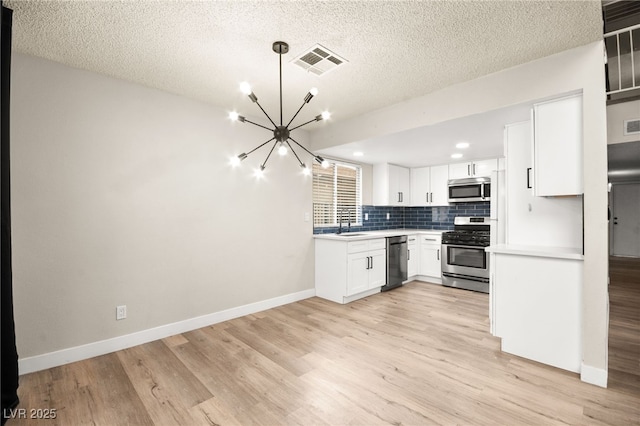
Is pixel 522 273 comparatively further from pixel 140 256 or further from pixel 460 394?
pixel 140 256

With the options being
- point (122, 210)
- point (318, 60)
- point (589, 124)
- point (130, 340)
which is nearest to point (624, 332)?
point (589, 124)

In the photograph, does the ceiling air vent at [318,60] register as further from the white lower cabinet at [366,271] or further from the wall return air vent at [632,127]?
the wall return air vent at [632,127]

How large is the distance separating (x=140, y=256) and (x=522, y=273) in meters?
3.59

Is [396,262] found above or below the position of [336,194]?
below

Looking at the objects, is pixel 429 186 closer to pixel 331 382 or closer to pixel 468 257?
pixel 468 257

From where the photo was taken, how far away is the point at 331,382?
2.15 metres

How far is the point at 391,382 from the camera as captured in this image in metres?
2.14

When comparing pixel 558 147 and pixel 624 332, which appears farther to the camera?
pixel 624 332

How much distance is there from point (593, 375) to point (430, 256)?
3129 millimetres

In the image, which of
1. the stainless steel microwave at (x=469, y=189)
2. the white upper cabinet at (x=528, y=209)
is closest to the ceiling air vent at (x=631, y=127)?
the white upper cabinet at (x=528, y=209)

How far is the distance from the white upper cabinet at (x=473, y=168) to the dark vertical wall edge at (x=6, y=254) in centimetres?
565

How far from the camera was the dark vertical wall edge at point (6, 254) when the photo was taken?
1.84m

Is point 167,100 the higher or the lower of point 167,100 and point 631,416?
the higher

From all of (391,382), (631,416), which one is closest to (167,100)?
(391,382)
